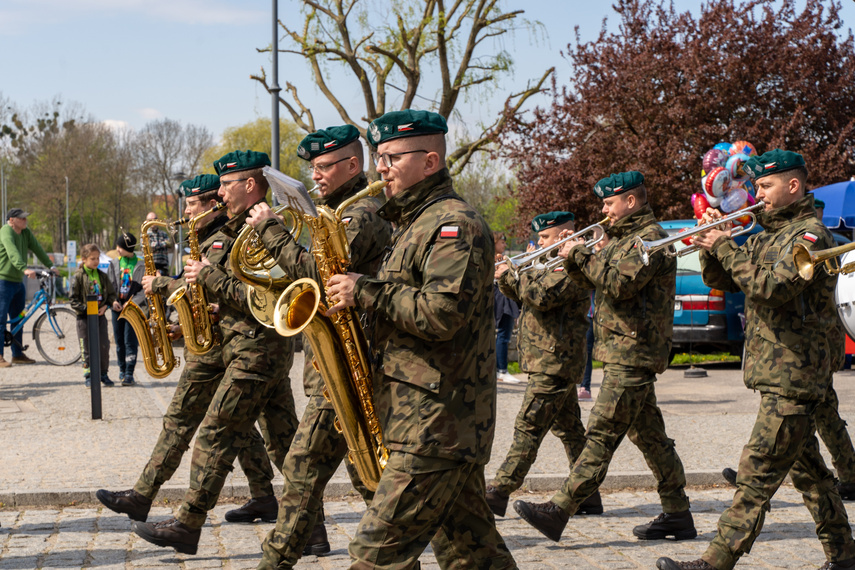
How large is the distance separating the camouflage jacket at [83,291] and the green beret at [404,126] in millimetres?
9683

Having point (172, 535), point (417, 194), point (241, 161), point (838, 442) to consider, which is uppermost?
point (241, 161)

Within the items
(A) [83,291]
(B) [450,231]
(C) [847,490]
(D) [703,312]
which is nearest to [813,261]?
(B) [450,231]

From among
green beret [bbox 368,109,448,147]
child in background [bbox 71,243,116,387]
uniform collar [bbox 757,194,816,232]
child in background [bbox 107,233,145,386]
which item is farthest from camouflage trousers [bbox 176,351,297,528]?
child in background [bbox 71,243,116,387]

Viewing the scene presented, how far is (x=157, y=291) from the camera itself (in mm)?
6324

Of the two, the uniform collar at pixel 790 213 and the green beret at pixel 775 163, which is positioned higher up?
the green beret at pixel 775 163

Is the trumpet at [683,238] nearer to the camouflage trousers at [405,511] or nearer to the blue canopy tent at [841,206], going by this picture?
the camouflage trousers at [405,511]

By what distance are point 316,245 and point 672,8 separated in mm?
22854

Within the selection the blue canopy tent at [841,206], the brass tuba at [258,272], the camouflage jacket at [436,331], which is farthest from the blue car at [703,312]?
the camouflage jacket at [436,331]

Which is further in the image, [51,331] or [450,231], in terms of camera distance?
[51,331]

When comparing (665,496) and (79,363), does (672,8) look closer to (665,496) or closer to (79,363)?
(79,363)

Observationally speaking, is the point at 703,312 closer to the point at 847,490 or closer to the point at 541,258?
the point at 541,258

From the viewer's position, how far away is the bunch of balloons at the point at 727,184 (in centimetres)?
1170

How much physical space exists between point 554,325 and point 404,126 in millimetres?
3136

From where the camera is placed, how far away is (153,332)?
6809 mm
